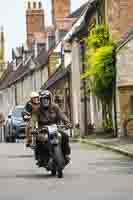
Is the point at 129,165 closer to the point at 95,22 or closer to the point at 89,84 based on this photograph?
the point at 89,84

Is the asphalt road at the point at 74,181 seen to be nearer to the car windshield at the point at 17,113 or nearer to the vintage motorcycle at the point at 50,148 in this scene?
the vintage motorcycle at the point at 50,148

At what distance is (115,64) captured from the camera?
37.6m

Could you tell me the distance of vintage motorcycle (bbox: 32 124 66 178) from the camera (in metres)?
16.2

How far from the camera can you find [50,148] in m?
16.5

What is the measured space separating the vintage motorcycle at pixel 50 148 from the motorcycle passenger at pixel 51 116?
0.15 meters

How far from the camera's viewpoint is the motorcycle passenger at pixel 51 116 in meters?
16.8

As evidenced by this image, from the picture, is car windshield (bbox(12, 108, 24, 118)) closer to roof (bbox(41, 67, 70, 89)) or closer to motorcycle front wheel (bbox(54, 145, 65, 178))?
roof (bbox(41, 67, 70, 89))

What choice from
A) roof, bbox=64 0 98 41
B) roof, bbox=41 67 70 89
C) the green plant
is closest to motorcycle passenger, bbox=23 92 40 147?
the green plant

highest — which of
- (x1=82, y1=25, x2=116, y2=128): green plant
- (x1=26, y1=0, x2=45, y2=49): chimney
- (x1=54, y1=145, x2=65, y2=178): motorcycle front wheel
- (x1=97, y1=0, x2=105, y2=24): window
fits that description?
(x1=26, y1=0, x2=45, y2=49): chimney

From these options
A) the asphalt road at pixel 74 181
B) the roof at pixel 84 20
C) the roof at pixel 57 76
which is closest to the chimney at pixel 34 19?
the roof at pixel 57 76

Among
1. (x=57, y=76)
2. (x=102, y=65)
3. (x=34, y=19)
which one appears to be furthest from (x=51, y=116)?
(x=34, y=19)

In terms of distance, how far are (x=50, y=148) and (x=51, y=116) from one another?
72 centimetres

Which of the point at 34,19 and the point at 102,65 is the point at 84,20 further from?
the point at 34,19

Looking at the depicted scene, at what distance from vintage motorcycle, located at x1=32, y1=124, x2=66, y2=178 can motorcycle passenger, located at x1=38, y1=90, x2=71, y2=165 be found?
0.50ft
